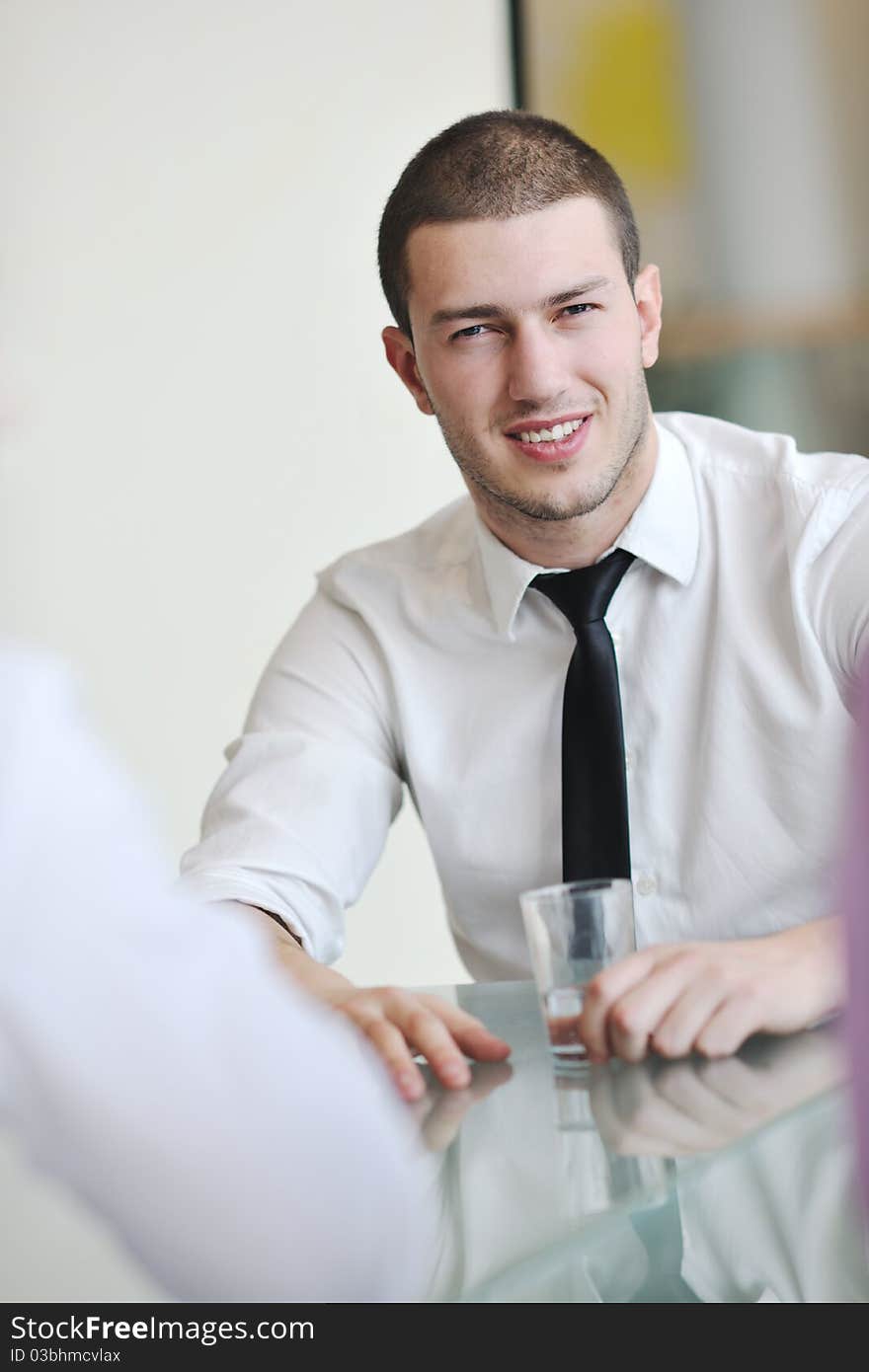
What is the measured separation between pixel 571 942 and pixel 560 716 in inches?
27.1

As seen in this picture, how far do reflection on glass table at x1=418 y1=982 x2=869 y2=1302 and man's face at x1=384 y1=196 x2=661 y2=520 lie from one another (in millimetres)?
806

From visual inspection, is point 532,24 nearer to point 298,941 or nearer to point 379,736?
point 379,736

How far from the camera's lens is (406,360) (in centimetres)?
187

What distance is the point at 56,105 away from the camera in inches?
117

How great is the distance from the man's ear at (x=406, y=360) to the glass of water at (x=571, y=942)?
95 centimetres

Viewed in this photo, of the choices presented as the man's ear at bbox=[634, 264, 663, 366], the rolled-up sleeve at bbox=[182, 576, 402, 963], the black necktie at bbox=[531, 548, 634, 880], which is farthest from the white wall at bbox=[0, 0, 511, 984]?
the black necktie at bbox=[531, 548, 634, 880]

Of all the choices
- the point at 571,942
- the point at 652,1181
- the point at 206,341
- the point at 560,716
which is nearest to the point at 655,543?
the point at 560,716

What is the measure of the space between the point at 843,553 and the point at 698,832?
1.08ft

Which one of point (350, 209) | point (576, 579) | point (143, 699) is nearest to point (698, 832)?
point (576, 579)

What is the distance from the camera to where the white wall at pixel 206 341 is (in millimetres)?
2988

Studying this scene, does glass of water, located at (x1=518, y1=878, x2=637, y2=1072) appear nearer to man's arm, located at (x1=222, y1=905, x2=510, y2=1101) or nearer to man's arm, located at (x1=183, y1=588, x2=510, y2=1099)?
man's arm, located at (x1=222, y1=905, x2=510, y2=1101)

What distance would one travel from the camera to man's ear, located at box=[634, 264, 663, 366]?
1.81 m

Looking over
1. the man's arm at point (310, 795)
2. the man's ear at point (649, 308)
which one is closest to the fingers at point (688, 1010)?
the man's arm at point (310, 795)

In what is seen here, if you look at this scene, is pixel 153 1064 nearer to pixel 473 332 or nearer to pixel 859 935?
pixel 859 935
